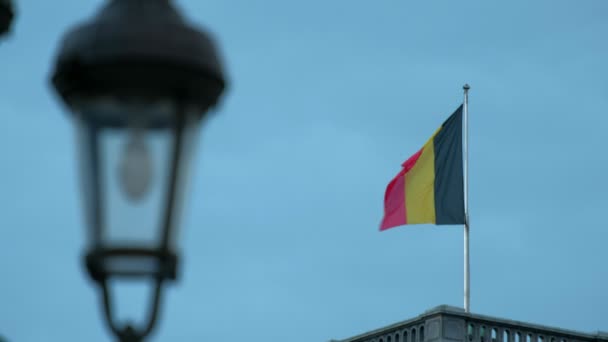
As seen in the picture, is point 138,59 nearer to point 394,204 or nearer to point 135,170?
point 135,170

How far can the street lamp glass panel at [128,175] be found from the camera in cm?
434

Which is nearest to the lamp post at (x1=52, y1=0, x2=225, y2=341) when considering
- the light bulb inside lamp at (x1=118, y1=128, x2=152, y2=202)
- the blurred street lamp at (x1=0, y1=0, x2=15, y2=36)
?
the light bulb inside lamp at (x1=118, y1=128, x2=152, y2=202)

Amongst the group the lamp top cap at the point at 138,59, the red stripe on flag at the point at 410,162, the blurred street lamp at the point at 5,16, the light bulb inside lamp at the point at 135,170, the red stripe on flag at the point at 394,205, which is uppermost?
the red stripe on flag at the point at 410,162

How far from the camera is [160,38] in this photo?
4.45 meters

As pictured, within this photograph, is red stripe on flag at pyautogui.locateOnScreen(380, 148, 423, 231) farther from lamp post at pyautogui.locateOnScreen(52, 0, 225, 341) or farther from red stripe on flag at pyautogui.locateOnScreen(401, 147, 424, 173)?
lamp post at pyautogui.locateOnScreen(52, 0, 225, 341)

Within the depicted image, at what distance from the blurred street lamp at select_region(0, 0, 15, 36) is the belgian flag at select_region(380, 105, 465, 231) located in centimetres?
2301

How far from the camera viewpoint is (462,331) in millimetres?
23250

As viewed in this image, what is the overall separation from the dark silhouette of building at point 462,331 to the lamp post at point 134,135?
61.7 ft

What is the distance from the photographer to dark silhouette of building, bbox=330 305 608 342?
23125 mm

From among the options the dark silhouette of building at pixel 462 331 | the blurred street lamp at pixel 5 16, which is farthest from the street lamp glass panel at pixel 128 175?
the dark silhouette of building at pixel 462 331

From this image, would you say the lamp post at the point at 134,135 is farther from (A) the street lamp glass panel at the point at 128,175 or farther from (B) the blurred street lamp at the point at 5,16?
(B) the blurred street lamp at the point at 5,16

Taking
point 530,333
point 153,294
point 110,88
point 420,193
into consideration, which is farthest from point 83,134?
point 420,193

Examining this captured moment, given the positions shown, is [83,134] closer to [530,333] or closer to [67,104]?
[67,104]

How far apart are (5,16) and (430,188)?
932 inches
